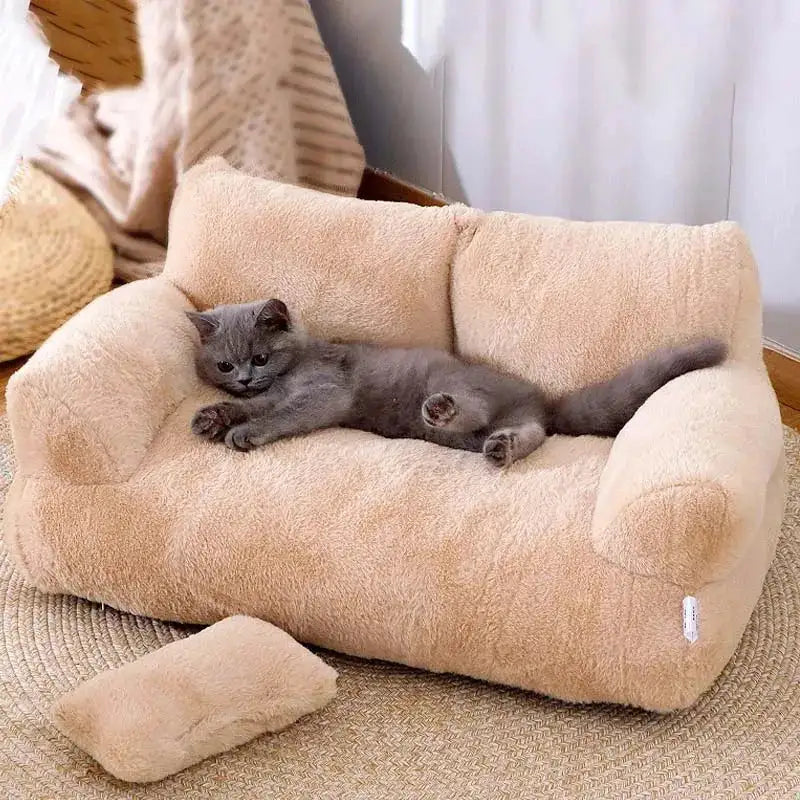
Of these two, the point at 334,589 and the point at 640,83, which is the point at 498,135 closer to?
the point at 640,83

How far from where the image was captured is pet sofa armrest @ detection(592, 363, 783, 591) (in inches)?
52.6

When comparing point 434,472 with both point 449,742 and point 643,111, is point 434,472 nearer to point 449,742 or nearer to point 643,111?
point 449,742

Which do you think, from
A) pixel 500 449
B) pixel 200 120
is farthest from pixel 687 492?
pixel 200 120

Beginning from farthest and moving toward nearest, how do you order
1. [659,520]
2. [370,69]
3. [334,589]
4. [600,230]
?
[370,69] < [600,230] < [334,589] < [659,520]

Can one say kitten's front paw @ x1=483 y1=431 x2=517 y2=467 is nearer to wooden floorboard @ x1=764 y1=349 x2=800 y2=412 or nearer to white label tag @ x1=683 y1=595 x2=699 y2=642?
white label tag @ x1=683 y1=595 x2=699 y2=642

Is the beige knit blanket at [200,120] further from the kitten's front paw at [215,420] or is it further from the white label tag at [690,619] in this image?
the white label tag at [690,619]

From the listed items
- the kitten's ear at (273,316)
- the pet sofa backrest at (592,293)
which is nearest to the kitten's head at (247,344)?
the kitten's ear at (273,316)

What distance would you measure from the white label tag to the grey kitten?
0.33 metres

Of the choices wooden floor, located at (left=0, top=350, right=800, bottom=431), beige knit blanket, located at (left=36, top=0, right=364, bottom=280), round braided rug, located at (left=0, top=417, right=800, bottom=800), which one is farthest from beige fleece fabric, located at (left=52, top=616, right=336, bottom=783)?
beige knit blanket, located at (left=36, top=0, right=364, bottom=280)

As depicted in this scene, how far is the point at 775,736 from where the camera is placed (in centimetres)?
143

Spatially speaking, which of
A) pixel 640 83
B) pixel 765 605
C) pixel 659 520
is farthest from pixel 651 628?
pixel 640 83

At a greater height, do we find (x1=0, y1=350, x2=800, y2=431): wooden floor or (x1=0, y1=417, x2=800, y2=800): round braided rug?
(x1=0, y1=350, x2=800, y2=431): wooden floor

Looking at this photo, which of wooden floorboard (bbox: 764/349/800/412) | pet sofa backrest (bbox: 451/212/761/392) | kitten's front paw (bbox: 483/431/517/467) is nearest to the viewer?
kitten's front paw (bbox: 483/431/517/467)

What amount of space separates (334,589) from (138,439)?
1.30 ft
